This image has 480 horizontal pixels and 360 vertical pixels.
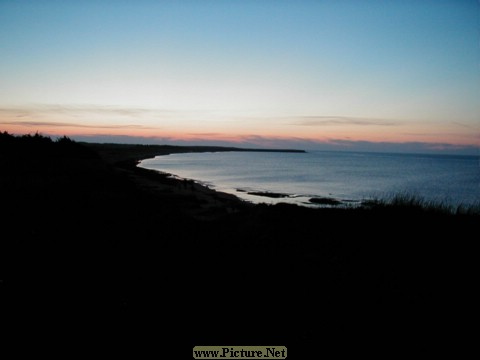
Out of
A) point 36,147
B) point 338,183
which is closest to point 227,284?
point 36,147

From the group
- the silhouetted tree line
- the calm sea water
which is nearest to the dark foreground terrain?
the calm sea water

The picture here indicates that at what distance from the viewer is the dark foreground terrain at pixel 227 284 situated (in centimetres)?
548

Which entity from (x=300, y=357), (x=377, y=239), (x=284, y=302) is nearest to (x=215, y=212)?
(x=377, y=239)

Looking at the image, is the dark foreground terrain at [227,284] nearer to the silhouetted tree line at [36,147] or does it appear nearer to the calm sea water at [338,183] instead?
the calm sea water at [338,183]

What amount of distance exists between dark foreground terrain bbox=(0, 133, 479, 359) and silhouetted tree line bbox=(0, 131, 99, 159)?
2710cm

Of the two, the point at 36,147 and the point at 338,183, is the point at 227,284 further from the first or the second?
the point at 338,183

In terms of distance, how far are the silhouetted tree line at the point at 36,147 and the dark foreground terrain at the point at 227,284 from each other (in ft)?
88.9

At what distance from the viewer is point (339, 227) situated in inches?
552

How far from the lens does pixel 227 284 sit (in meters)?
7.37

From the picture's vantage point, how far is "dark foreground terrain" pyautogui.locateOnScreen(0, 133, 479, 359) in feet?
18.0

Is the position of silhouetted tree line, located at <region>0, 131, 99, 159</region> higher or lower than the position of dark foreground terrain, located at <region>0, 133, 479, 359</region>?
higher

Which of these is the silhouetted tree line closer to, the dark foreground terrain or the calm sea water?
the calm sea water

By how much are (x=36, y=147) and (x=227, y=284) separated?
39.4 m

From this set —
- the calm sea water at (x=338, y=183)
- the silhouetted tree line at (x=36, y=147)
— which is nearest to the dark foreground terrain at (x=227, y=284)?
the calm sea water at (x=338, y=183)
